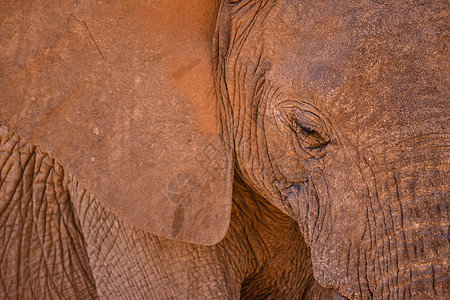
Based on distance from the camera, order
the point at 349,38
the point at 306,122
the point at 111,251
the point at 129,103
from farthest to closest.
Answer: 1. the point at 111,251
2. the point at 129,103
3. the point at 306,122
4. the point at 349,38

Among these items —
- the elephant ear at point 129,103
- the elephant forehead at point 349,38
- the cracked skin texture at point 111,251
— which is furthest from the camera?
the cracked skin texture at point 111,251

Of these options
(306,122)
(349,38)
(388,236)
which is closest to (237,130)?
(306,122)

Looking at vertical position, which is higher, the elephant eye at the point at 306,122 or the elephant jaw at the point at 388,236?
the elephant eye at the point at 306,122

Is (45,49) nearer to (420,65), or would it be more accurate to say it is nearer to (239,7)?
(239,7)

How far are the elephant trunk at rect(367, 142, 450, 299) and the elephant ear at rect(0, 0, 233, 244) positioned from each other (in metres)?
0.61

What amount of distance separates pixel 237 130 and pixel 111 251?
2.30 ft

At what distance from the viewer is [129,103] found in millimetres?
2529

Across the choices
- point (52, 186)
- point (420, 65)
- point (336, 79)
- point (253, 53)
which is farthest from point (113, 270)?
point (420, 65)

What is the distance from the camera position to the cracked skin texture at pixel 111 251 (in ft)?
9.12

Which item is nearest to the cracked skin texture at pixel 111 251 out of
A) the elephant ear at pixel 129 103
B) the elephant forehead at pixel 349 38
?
the elephant ear at pixel 129 103

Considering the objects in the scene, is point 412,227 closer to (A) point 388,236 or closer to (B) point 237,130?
(A) point 388,236

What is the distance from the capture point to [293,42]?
7.79 feet

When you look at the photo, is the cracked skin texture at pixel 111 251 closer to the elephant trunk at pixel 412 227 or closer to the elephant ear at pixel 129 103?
the elephant ear at pixel 129 103

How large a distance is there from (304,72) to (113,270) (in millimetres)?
1112
